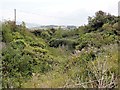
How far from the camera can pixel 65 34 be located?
1797 cm

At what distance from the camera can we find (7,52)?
742cm

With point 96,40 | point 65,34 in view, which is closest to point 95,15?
point 65,34

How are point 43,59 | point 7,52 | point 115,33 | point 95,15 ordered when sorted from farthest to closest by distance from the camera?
point 95,15 → point 115,33 → point 43,59 → point 7,52

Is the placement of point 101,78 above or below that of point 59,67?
above

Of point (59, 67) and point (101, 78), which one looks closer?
point (101, 78)

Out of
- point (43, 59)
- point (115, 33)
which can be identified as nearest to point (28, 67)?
point (43, 59)

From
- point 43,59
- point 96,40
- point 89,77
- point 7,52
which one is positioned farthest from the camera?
point 96,40

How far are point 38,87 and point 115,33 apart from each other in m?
9.19

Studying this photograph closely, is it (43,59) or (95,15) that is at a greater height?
(95,15)

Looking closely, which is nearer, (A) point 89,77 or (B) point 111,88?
(B) point 111,88

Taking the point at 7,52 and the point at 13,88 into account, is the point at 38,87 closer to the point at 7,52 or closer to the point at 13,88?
the point at 13,88

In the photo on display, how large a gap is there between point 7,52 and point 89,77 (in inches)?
101

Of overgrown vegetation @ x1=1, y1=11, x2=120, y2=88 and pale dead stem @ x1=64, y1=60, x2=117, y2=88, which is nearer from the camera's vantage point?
pale dead stem @ x1=64, y1=60, x2=117, y2=88

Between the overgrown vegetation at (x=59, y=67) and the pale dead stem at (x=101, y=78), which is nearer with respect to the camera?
the pale dead stem at (x=101, y=78)
